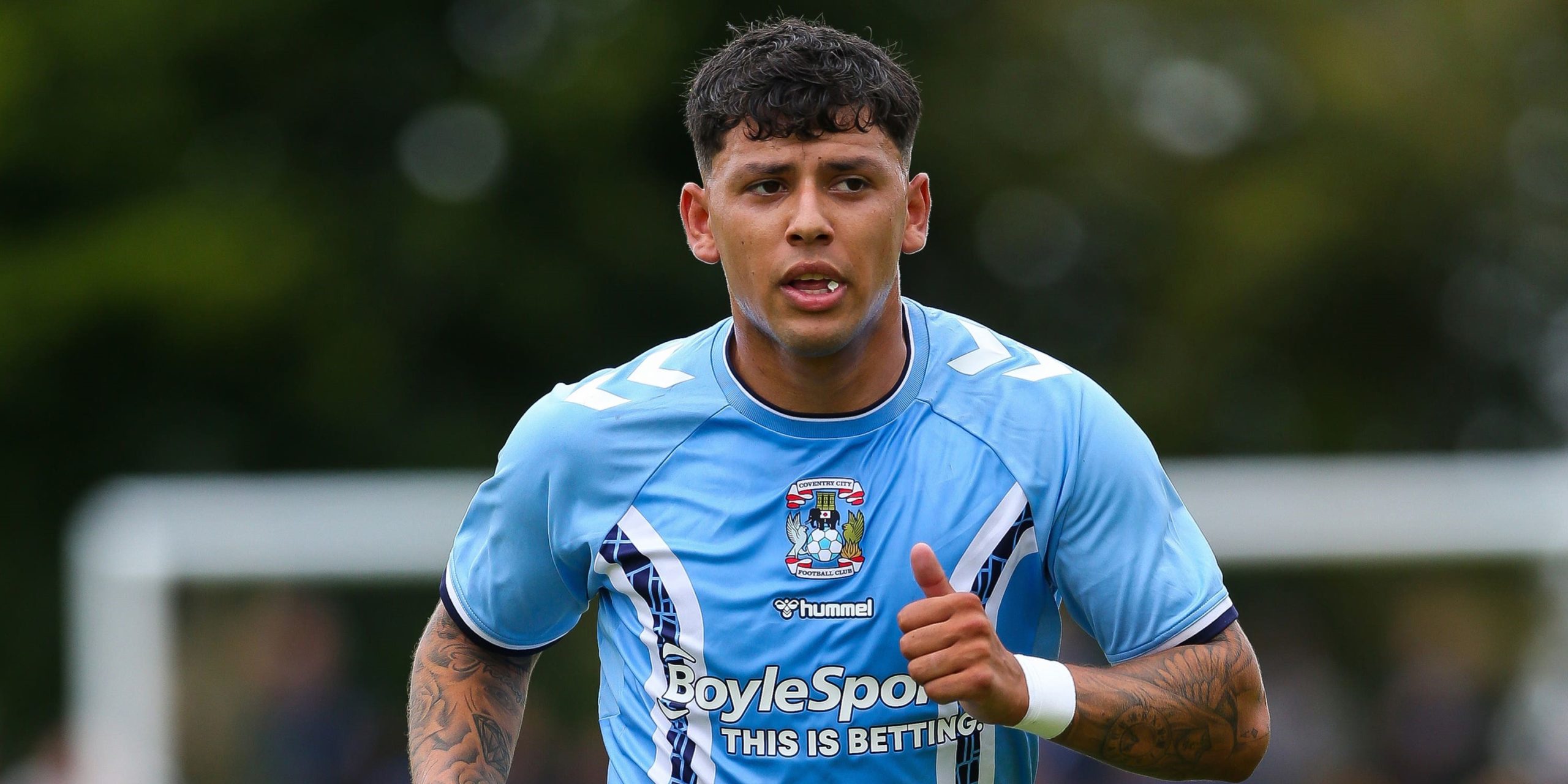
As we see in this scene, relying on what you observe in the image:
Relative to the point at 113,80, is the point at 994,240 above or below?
below

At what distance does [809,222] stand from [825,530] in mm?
648

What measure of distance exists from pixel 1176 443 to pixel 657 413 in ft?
34.5

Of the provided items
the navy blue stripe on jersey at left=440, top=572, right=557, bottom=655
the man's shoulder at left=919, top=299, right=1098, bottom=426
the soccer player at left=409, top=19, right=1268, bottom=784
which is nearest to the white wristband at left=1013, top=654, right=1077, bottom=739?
the soccer player at left=409, top=19, right=1268, bottom=784

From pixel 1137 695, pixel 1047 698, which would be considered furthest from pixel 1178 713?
pixel 1047 698

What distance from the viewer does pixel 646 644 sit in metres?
4.12

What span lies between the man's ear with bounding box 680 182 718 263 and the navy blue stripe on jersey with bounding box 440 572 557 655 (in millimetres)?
975

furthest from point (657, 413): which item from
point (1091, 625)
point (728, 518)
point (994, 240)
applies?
point (994, 240)

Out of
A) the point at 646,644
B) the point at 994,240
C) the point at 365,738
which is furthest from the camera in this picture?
the point at 994,240

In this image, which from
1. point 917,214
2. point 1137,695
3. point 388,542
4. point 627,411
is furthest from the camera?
point 388,542

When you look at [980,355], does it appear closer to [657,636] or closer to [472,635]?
[657,636]

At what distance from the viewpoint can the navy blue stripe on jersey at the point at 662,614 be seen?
4047 mm

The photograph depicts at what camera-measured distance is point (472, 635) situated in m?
4.42

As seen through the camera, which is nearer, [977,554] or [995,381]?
[977,554]

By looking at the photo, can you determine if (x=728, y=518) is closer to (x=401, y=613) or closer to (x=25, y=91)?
(x=401, y=613)
